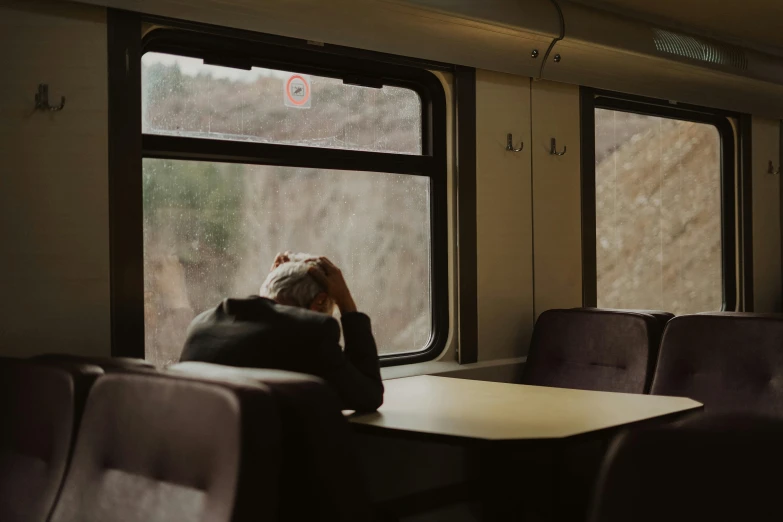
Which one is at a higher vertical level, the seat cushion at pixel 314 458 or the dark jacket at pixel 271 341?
the dark jacket at pixel 271 341

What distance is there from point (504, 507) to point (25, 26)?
8.63ft

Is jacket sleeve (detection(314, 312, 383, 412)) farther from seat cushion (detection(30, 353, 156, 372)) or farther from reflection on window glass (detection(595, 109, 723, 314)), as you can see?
reflection on window glass (detection(595, 109, 723, 314))

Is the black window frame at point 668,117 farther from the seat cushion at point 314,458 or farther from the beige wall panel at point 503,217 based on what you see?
Answer: the seat cushion at point 314,458

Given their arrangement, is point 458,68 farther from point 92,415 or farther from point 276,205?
point 92,415

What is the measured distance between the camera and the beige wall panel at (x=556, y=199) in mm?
4449

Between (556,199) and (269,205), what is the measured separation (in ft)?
5.66

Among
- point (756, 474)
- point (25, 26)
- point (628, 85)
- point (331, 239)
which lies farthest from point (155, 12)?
point (628, 85)

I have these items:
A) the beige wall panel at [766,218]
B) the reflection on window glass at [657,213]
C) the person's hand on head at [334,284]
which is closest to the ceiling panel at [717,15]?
the reflection on window glass at [657,213]

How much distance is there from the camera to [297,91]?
139 inches

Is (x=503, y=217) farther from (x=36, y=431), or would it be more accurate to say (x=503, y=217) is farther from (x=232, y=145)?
(x=36, y=431)

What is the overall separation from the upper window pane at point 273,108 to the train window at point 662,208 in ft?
4.68

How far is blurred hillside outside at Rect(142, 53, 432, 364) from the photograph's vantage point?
3143 millimetres

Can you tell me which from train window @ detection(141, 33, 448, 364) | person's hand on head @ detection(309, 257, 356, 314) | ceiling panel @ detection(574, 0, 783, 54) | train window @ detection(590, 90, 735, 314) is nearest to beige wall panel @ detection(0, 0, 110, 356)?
train window @ detection(141, 33, 448, 364)

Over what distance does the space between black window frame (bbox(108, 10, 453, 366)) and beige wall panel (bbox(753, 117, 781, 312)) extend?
279 cm
